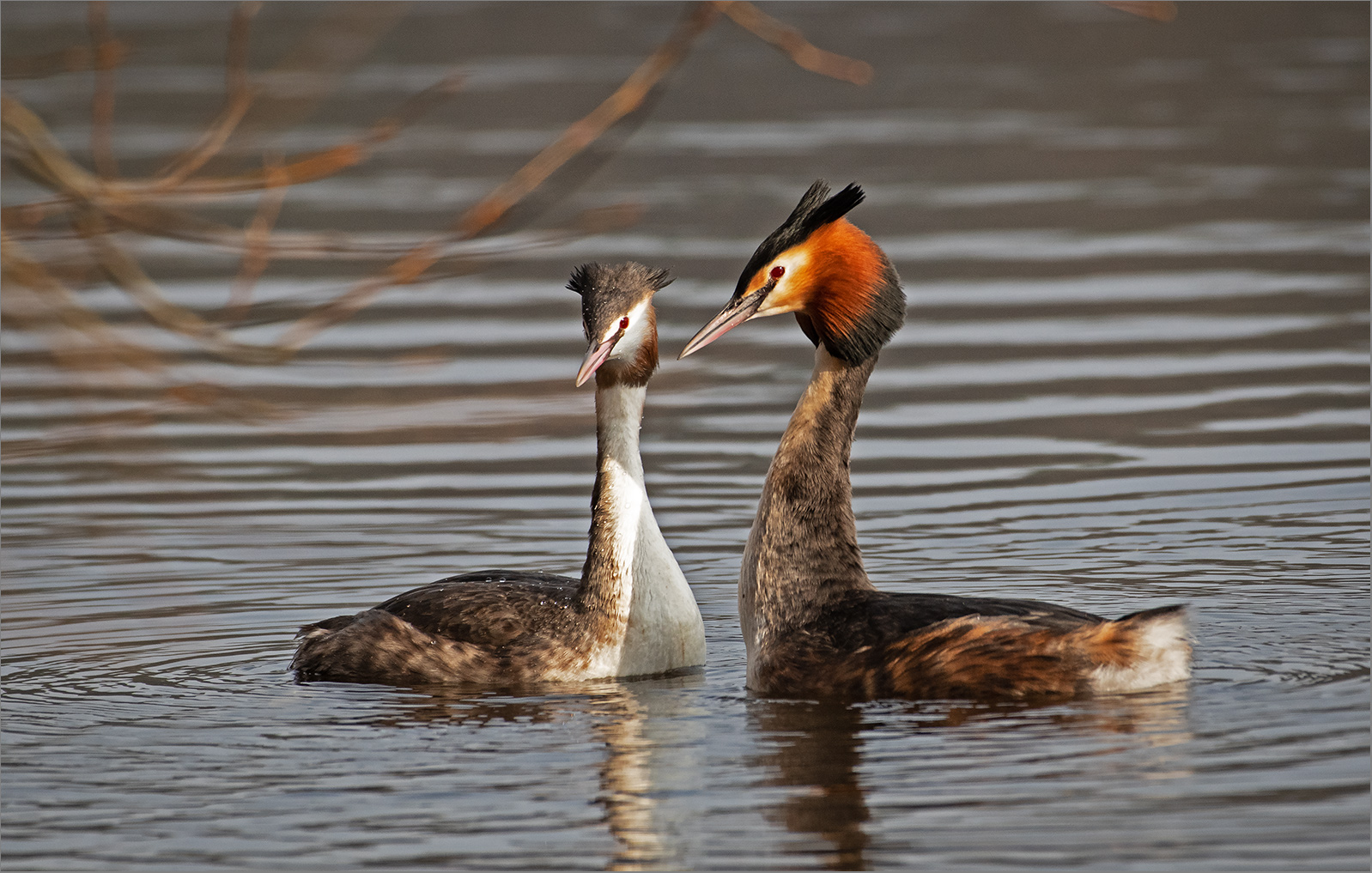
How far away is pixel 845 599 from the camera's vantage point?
8586 mm

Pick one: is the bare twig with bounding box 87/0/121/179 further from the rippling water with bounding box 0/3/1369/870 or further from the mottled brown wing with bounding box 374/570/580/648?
the mottled brown wing with bounding box 374/570/580/648

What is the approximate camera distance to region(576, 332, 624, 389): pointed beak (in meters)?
8.61

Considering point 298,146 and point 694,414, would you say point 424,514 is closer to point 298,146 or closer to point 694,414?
point 694,414

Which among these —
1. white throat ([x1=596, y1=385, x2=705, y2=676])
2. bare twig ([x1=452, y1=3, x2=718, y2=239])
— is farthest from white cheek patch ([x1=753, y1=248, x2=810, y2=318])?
bare twig ([x1=452, y1=3, x2=718, y2=239])

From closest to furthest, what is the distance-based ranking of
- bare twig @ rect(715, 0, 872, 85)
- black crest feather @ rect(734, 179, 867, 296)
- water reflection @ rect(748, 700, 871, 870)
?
1. bare twig @ rect(715, 0, 872, 85)
2. water reflection @ rect(748, 700, 871, 870)
3. black crest feather @ rect(734, 179, 867, 296)

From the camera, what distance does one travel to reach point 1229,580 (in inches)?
393

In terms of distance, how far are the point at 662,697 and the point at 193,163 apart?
4.39 meters

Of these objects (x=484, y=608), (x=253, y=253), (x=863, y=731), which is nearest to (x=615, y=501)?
(x=484, y=608)

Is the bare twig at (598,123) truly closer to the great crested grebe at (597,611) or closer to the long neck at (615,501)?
the great crested grebe at (597,611)

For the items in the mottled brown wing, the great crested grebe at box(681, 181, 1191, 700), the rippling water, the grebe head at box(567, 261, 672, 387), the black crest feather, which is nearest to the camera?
the rippling water

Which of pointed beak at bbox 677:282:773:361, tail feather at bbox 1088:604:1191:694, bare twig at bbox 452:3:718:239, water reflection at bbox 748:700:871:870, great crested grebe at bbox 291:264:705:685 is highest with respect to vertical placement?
pointed beak at bbox 677:282:773:361

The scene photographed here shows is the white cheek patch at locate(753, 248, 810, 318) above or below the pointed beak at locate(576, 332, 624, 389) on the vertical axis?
above

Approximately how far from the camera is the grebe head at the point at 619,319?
890cm

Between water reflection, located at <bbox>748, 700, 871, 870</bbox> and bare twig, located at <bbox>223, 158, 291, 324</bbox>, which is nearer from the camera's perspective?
bare twig, located at <bbox>223, 158, 291, 324</bbox>
